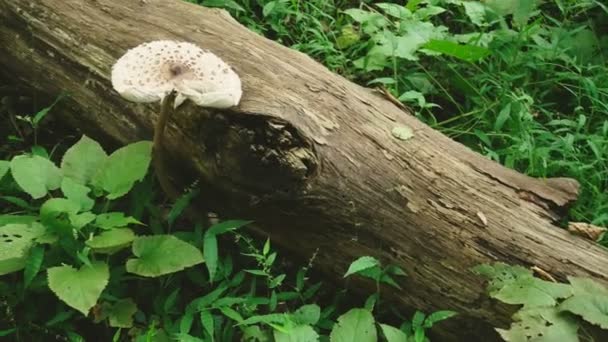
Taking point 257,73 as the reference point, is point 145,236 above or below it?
below

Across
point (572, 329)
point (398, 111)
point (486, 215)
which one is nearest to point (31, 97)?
point (398, 111)

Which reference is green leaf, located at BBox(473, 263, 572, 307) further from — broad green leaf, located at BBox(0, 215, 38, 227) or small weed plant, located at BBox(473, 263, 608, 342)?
broad green leaf, located at BBox(0, 215, 38, 227)

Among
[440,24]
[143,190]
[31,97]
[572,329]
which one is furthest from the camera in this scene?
[440,24]

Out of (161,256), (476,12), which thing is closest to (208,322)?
(161,256)

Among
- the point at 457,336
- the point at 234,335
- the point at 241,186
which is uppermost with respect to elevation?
the point at 241,186

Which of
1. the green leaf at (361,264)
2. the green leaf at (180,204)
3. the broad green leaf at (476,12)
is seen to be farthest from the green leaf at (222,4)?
the green leaf at (361,264)

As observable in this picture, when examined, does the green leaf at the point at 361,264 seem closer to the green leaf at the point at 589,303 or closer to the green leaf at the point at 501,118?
the green leaf at the point at 589,303

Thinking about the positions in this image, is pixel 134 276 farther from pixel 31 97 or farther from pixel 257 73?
pixel 31 97
